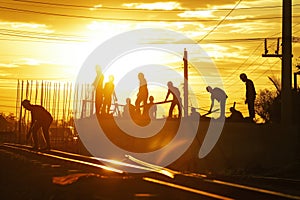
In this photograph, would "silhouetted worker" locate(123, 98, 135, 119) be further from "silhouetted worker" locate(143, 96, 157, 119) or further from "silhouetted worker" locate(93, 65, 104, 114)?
"silhouetted worker" locate(93, 65, 104, 114)

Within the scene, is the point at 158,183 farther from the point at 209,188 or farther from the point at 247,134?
the point at 247,134

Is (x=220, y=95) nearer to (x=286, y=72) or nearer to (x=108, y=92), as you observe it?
(x=286, y=72)

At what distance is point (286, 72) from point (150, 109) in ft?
21.5

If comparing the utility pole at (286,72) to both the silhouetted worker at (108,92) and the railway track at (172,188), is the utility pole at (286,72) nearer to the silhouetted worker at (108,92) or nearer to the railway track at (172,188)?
the silhouetted worker at (108,92)

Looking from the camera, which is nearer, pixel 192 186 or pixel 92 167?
pixel 192 186

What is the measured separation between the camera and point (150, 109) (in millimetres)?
28641

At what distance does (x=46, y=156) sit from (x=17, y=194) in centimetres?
845

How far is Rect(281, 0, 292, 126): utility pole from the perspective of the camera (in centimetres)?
2505

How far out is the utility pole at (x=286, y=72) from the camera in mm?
25047

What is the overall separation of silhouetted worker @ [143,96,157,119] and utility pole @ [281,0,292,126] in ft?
19.5

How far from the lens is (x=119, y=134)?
98.7 feet

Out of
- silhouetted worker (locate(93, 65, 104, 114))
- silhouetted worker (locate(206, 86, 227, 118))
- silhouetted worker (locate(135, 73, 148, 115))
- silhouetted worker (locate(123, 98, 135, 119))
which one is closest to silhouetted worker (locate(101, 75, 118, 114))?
silhouetted worker (locate(93, 65, 104, 114))

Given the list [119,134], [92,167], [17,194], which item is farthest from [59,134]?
[17,194]

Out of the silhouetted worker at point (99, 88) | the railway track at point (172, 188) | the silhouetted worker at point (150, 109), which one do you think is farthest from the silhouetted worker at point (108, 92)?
the railway track at point (172, 188)
